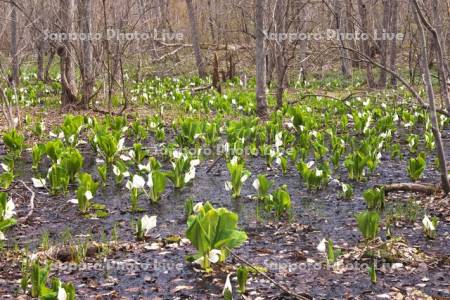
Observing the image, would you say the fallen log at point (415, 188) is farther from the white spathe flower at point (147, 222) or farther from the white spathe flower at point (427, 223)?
the white spathe flower at point (147, 222)

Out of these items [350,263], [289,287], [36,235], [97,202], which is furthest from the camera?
[97,202]

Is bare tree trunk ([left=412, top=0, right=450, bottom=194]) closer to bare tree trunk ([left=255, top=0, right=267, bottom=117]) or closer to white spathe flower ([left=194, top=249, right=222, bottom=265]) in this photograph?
A: white spathe flower ([left=194, top=249, right=222, bottom=265])

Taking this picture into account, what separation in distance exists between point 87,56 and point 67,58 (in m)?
0.41

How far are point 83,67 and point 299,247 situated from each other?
6.85 m

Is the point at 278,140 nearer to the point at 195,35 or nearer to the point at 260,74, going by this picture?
the point at 260,74

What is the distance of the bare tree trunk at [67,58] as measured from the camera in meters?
9.62

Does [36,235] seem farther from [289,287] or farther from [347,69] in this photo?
[347,69]

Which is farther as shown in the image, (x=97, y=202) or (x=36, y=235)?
(x=97, y=202)

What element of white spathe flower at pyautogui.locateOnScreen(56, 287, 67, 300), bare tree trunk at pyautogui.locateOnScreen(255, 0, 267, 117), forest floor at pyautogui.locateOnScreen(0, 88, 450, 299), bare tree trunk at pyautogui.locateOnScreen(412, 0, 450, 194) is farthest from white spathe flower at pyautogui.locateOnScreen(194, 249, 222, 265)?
bare tree trunk at pyautogui.locateOnScreen(255, 0, 267, 117)

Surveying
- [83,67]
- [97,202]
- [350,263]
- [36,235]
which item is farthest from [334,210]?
[83,67]

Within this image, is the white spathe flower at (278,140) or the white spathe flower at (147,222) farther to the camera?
the white spathe flower at (278,140)

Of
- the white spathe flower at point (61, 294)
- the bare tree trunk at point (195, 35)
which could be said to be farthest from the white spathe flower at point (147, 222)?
the bare tree trunk at point (195, 35)

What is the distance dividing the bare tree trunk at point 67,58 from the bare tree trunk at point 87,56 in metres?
0.24

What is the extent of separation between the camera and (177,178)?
17.9ft
